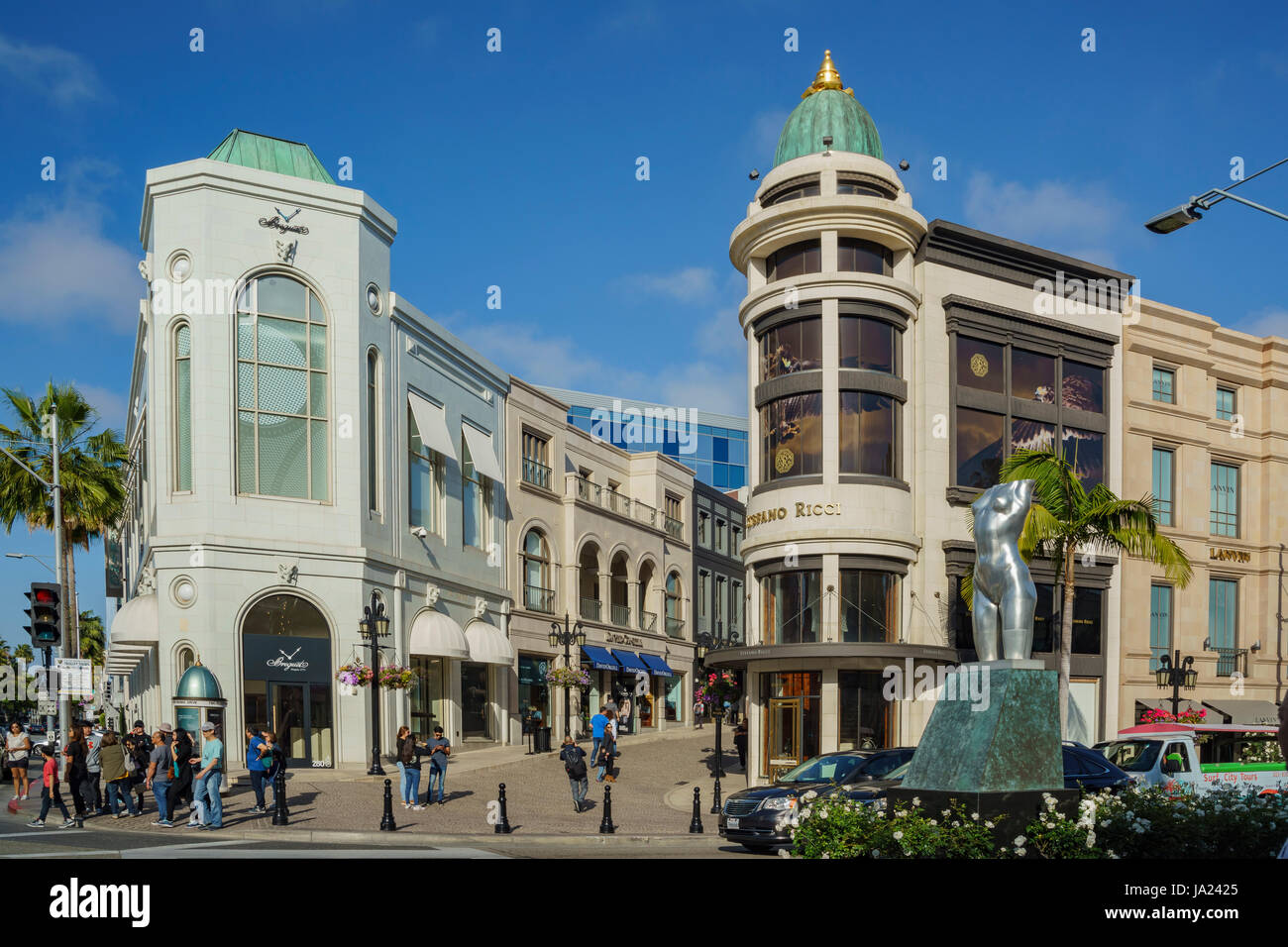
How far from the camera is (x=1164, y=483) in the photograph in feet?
128

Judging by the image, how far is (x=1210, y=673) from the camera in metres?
39.2

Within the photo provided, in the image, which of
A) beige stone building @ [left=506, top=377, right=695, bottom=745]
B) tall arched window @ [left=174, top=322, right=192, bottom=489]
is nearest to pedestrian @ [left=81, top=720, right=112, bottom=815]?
tall arched window @ [left=174, top=322, right=192, bottom=489]

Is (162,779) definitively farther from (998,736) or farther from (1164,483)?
(1164,483)

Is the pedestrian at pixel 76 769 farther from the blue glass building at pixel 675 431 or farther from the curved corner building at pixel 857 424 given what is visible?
the blue glass building at pixel 675 431

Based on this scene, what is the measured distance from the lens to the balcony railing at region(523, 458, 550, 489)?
46.0m

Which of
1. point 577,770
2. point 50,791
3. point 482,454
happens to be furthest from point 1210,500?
point 50,791

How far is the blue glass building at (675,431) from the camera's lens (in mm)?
83625

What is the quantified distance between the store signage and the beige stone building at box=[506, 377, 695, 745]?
36.6 feet

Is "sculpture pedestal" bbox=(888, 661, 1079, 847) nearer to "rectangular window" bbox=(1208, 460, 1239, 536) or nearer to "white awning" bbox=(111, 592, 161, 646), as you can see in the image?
"white awning" bbox=(111, 592, 161, 646)

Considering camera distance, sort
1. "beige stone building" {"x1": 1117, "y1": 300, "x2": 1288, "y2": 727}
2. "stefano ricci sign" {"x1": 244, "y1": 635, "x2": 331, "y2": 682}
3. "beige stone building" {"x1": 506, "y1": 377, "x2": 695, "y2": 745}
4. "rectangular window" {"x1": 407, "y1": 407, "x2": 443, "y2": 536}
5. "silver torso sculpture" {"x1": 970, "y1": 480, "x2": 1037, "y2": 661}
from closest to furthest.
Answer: "silver torso sculpture" {"x1": 970, "y1": 480, "x2": 1037, "y2": 661} < "stefano ricci sign" {"x1": 244, "y1": 635, "x2": 331, "y2": 682} < "rectangular window" {"x1": 407, "y1": 407, "x2": 443, "y2": 536} < "beige stone building" {"x1": 1117, "y1": 300, "x2": 1288, "y2": 727} < "beige stone building" {"x1": 506, "y1": 377, "x2": 695, "y2": 745}

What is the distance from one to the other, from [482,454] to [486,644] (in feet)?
22.7

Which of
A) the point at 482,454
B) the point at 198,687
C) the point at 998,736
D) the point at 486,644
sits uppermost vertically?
the point at 482,454

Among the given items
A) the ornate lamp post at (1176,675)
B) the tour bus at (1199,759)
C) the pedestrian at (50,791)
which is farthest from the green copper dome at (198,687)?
the ornate lamp post at (1176,675)
